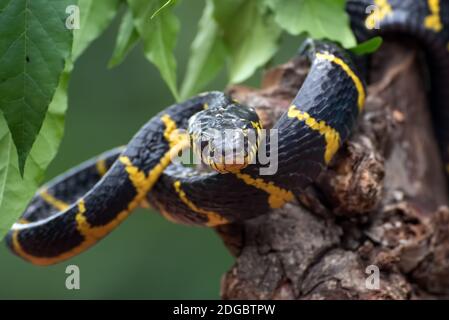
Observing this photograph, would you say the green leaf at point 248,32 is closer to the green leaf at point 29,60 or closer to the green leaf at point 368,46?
the green leaf at point 368,46

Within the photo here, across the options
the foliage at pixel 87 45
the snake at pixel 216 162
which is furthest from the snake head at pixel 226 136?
the foliage at pixel 87 45

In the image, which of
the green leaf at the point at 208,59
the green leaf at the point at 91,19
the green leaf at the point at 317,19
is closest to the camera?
the green leaf at the point at 91,19

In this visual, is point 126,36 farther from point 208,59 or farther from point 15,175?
point 15,175

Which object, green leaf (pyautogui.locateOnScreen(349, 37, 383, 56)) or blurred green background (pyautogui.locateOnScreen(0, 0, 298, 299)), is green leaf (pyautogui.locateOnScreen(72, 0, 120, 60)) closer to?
green leaf (pyautogui.locateOnScreen(349, 37, 383, 56))

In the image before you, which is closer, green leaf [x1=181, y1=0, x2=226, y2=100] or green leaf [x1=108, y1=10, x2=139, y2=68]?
green leaf [x1=108, y1=10, x2=139, y2=68]

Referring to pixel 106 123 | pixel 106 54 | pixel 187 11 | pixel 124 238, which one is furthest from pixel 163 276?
pixel 187 11

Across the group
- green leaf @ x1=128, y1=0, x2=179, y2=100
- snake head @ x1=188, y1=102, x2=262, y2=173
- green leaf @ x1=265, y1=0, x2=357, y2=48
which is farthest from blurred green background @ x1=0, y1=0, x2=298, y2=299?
snake head @ x1=188, y1=102, x2=262, y2=173
